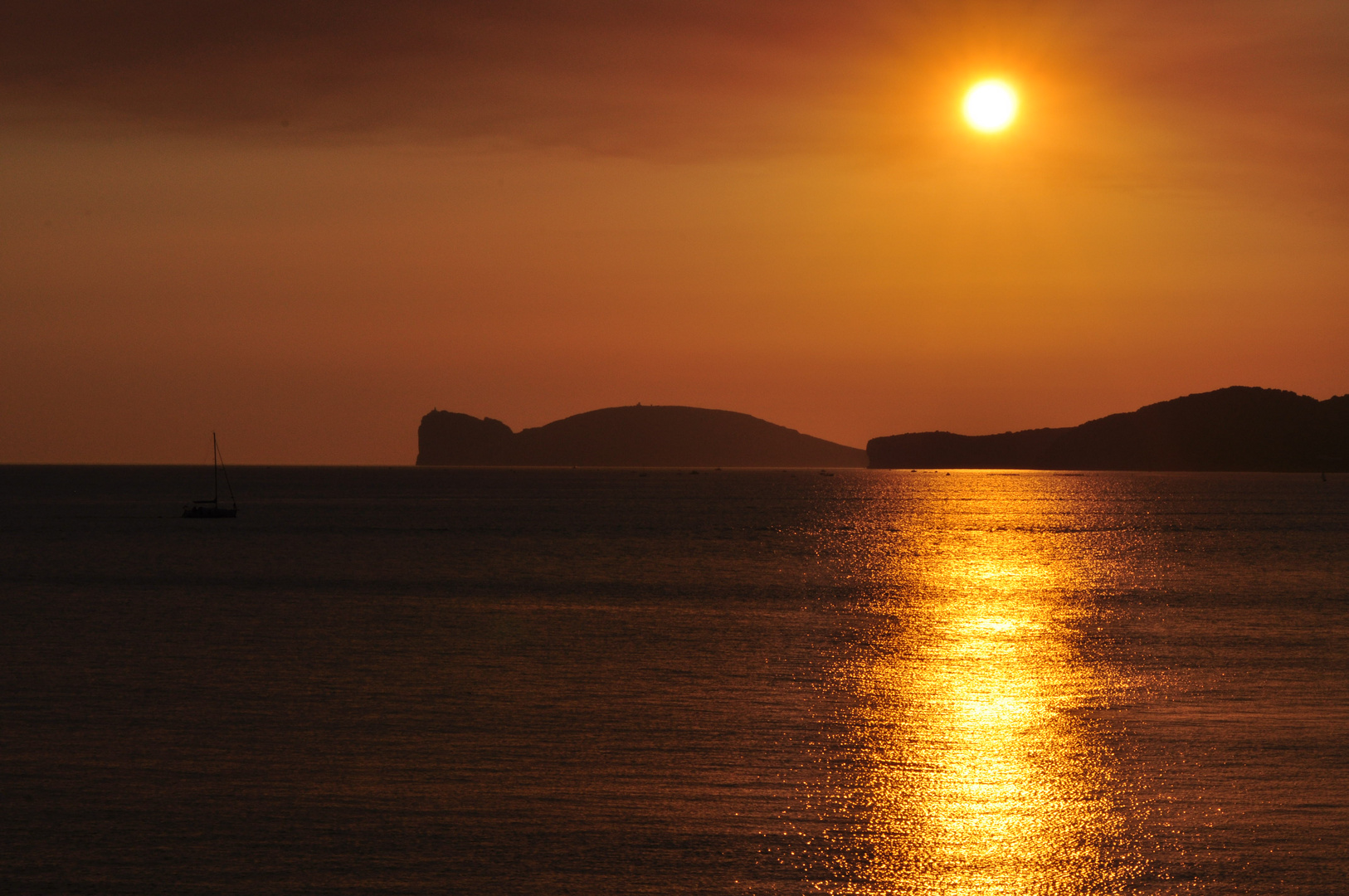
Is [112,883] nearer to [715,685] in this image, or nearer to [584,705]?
[584,705]

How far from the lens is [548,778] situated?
67.9 ft

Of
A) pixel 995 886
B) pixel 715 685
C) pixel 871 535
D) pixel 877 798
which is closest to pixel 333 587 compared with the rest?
pixel 715 685

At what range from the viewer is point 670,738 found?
2428 cm

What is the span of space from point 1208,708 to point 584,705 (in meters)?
13.7

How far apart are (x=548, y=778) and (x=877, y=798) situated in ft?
17.7

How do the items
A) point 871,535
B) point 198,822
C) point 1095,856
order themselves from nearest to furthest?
1. point 1095,856
2. point 198,822
3. point 871,535

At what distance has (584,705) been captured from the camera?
28.0 meters

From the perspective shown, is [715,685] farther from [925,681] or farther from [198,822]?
[198,822]

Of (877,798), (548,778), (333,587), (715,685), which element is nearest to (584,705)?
(715,685)

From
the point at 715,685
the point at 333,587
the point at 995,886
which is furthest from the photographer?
the point at 333,587

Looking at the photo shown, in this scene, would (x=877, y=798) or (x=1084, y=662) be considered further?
(x=1084, y=662)

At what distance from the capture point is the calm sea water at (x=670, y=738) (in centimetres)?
1619

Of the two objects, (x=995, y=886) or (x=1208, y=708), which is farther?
(x=1208, y=708)

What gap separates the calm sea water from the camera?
16188 mm
